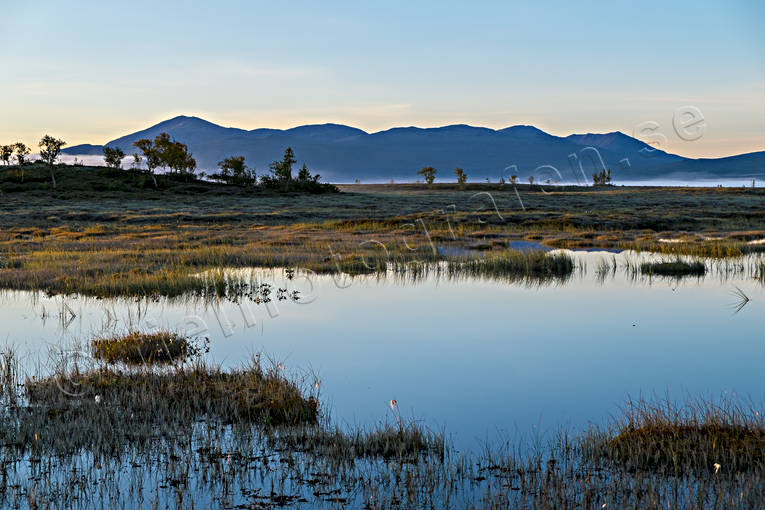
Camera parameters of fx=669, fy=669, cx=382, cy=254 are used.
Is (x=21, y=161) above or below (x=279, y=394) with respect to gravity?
above

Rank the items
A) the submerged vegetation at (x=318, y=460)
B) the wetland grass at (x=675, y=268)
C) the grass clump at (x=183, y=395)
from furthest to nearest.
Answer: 1. the wetland grass at (x=675, y=268)
2. the grass clump at (x=183, y=395)
3. the submerged vegetation at (x=318, y=460)

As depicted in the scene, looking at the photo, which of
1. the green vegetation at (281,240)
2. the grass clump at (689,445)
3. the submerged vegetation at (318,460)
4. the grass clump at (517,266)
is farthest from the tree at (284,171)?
the grass clump at (689,445)

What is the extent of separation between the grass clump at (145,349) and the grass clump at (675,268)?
1798 centimetres

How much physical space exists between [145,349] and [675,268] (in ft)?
64.4

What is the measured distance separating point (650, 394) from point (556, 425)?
93.9 inches

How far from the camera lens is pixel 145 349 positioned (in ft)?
39.1

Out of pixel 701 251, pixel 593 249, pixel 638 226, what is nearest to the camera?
pixel 701 251

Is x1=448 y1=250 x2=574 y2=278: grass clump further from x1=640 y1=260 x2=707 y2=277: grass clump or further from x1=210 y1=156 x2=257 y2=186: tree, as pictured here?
x1=210 y1=156 x2=257 y2=186: tree

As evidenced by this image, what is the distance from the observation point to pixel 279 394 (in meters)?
9.16

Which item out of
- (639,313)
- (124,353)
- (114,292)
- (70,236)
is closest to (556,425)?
(124,353)

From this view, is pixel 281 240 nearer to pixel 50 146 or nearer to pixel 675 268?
pixel 675 268

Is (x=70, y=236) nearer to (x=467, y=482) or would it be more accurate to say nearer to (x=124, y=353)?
(x=124, y=353)

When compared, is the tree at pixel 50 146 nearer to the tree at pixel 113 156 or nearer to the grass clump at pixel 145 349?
the tree at pixel 113 156

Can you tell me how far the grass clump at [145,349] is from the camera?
11.6m
